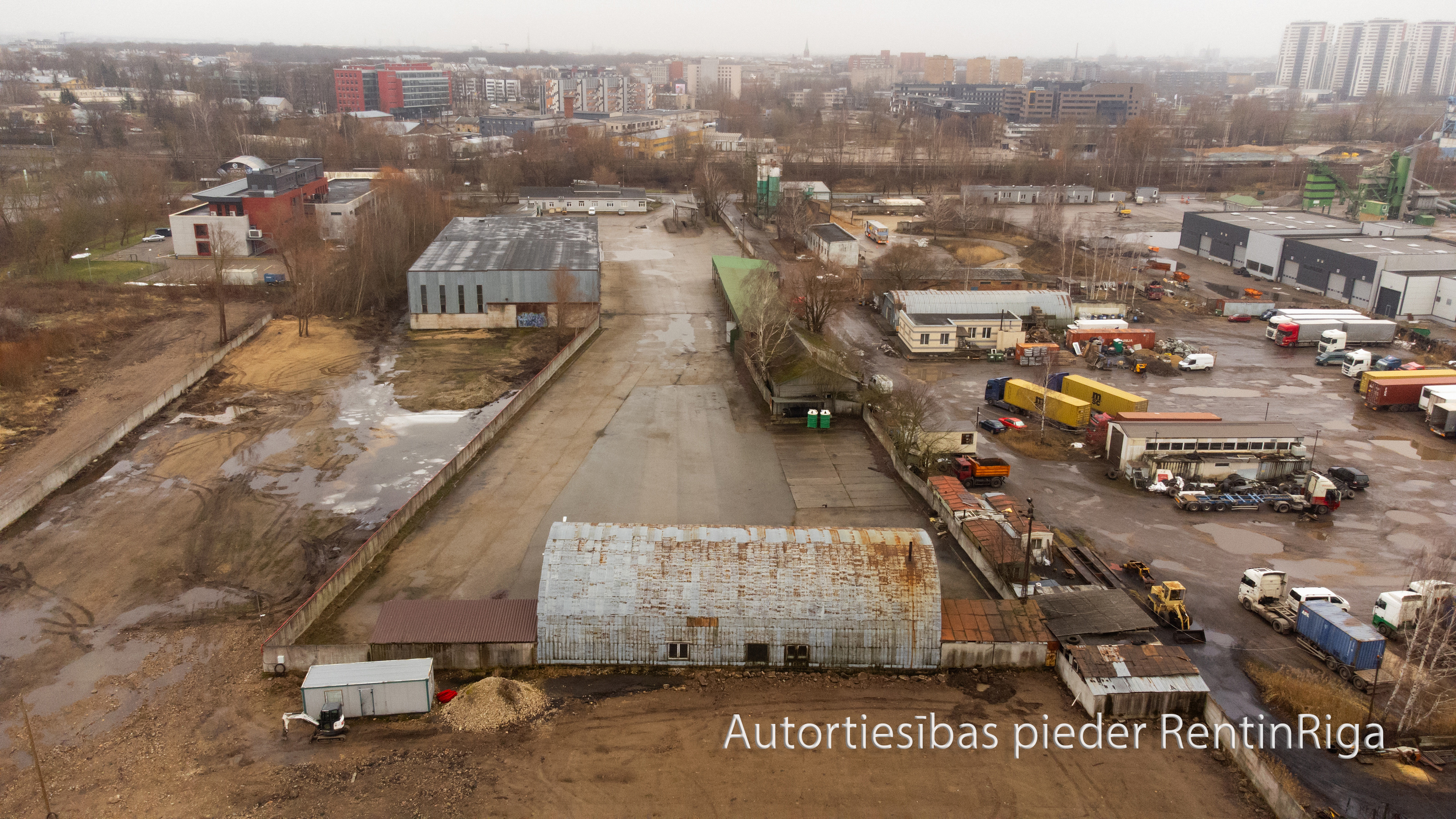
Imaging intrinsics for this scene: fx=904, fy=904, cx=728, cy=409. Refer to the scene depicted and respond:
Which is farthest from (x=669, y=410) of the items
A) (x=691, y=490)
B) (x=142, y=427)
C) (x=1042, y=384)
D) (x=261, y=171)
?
(x=261, y=171)

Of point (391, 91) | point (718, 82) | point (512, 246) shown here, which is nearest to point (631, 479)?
point (512, 246)

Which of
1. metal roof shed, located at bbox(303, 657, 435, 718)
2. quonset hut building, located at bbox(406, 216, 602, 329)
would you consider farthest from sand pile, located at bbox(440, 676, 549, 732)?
quonset hut building, located at bbox(406, 216, 602, 329)

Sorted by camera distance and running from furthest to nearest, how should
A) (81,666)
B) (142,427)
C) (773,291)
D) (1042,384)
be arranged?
(773,291) < (1042,384) < (142,427) < (81,666)

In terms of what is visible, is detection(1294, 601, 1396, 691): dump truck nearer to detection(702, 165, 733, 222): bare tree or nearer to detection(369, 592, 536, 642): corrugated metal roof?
detection(369, 592, 536, 642): corrugated metal roof

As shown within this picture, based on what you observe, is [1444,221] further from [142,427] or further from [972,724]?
[142,427]

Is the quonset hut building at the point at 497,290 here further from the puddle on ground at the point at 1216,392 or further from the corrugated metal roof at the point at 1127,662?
the corrugated metal roof at the point at 1127,662

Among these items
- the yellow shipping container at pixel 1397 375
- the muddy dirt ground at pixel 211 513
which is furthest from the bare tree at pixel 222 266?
the yellow shipping container at pixel 1397 375
